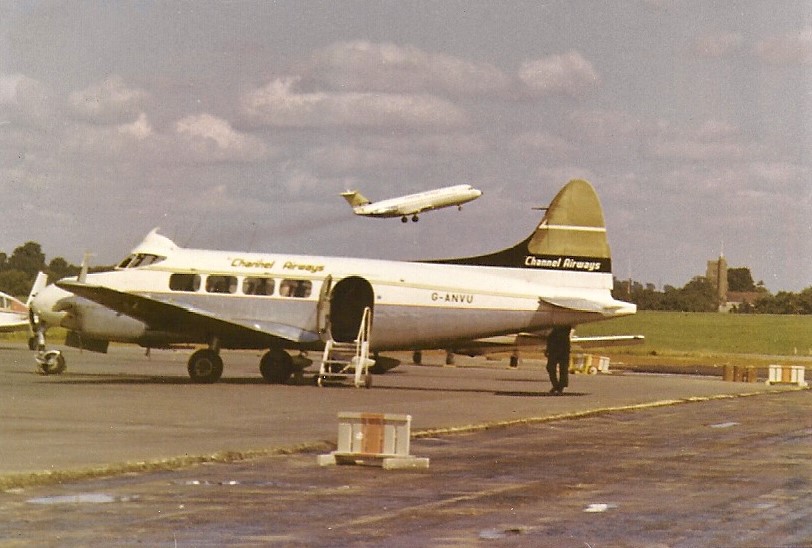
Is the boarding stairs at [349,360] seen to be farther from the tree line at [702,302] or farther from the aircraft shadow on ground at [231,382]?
the tree line at [702,302]

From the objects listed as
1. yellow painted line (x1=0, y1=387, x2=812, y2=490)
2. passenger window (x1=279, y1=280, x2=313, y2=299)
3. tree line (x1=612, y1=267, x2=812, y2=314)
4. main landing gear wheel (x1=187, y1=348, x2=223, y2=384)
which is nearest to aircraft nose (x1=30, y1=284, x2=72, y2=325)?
main landing gear wheel (x1=187, y1=348, x2=223, y2=384)

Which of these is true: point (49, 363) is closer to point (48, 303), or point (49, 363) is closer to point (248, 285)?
point (48, 303)

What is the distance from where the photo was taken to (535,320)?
125 ft

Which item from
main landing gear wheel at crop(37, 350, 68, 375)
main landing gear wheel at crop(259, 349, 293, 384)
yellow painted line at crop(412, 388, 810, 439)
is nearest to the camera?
yellow painted line at crop(412, 388, 810, 439)

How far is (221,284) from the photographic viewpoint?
1505 inches

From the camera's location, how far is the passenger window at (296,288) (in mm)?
38188

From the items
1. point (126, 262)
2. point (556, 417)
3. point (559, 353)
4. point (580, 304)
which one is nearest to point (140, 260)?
point (126, 262)

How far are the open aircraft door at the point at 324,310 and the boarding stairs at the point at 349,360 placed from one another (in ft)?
0.92

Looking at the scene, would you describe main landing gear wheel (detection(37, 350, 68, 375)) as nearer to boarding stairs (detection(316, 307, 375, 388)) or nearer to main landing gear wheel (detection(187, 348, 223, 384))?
main landing gear wheel (detection(187, 348, 223, 384))

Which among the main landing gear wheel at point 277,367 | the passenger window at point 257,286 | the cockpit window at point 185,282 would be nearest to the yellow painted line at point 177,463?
the passenger window at point 257,286

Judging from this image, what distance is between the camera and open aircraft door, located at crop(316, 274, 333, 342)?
37.9 metres

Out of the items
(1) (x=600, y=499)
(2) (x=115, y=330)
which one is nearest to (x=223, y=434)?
(1) (x=600, y=499)

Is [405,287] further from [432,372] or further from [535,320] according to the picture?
[432,372]

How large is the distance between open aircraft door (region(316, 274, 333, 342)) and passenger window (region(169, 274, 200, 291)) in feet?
11.6
